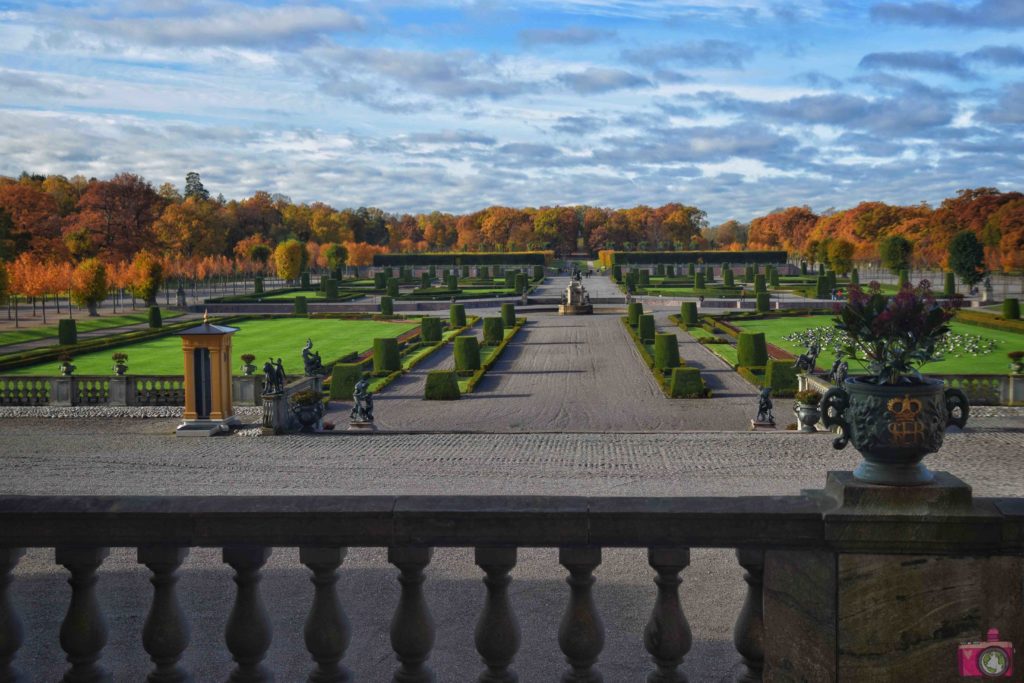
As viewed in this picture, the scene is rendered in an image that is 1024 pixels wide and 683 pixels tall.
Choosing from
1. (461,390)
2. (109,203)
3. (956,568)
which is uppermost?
(109,203)

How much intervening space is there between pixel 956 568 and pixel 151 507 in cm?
299

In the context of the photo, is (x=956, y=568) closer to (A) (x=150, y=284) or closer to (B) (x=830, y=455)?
(B) (x=830, y=455)

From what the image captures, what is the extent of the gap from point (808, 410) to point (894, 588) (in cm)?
1839

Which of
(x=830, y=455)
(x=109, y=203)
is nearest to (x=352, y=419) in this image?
(x=830, y=455)

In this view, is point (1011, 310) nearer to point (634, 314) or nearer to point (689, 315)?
point (689, 315)

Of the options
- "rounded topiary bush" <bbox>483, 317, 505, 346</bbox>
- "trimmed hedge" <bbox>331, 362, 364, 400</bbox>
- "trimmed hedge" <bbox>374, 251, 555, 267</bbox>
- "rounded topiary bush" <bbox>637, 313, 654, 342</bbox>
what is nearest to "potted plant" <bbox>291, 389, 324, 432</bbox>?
"trimmed hedge" <bbox>331, 362, 364, 400</bbox>

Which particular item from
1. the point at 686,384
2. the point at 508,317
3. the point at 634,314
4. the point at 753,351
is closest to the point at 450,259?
the point at 508,317

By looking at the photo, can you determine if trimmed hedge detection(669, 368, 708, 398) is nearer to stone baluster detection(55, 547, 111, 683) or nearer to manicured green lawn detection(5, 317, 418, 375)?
manicured green lawn detection(5, 317, 418, 375)

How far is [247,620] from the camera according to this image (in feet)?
12.0

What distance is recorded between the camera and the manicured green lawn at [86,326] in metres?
44.9

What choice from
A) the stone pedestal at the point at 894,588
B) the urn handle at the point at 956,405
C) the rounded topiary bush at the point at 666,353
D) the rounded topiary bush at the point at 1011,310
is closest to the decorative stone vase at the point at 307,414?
the rounded topiary bush at the point at 666,353

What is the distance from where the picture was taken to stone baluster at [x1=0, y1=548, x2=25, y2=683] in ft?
11.8

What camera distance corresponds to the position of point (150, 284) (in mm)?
60219

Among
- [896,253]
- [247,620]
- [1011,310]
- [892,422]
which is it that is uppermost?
[896,253]
